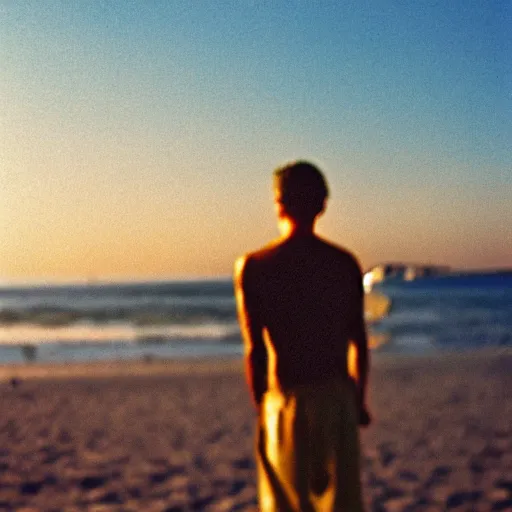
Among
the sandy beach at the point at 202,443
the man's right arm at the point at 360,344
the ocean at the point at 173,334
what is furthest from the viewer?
the ocean at the point at 173,334

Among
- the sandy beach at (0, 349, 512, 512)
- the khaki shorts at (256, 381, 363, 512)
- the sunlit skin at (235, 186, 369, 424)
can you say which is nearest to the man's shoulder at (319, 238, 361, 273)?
the sunlit skin at (235, 186, 369, 424)

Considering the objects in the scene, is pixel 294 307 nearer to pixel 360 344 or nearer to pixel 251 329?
pixel 251 329

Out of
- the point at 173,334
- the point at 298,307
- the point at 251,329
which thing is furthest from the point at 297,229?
the point at 173,334

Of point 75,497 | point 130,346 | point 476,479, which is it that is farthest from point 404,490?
point 130,346

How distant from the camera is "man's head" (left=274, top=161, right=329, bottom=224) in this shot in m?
2.22

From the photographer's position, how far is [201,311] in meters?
35.1

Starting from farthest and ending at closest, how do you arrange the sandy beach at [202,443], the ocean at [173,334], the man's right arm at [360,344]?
1. the ocean at [173,334]
2. the sandy beach at [202,443]
3. the man's right arm at [360,344]

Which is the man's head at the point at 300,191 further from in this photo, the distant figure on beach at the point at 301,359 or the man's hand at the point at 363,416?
the man's hand at the point at 363,416

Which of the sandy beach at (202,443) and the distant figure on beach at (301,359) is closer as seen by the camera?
the distant figure on beach at (301,359)

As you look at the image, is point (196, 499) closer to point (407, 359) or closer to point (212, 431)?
point (212, 431)

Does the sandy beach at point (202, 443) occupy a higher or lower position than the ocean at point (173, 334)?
higher

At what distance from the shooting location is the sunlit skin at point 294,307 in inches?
86.3

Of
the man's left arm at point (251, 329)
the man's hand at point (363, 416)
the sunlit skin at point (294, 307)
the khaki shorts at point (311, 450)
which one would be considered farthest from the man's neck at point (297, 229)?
the man's hand at point (363, 416)

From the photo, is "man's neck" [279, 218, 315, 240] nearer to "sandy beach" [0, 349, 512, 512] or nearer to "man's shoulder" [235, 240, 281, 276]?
"man's shoulder" [235, 240, 281, 276]
